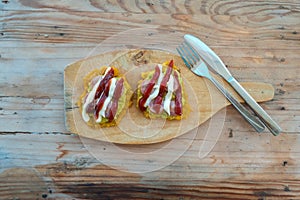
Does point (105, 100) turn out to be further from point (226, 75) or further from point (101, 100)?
point (226, 75)

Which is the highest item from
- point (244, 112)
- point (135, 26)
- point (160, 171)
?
point (135, 26)

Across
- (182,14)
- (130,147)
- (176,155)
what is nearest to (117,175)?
(130,147)

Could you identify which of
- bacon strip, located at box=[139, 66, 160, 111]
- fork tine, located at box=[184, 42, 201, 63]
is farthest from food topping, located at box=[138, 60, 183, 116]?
fork tine, located at box=[184, 42, 201, 63]

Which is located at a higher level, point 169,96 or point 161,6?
point 161,6

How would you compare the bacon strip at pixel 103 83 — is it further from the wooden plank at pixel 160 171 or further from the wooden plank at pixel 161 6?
the wooden plank at pixel 161 6

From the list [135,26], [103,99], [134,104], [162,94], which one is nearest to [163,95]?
[162,94]

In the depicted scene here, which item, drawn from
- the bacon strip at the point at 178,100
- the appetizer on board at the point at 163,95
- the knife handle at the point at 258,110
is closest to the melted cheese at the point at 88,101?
the appetizer on board at the point at 163,95

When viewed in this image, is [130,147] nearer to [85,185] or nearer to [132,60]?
[85,185]

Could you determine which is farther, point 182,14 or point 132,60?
point 182,14
